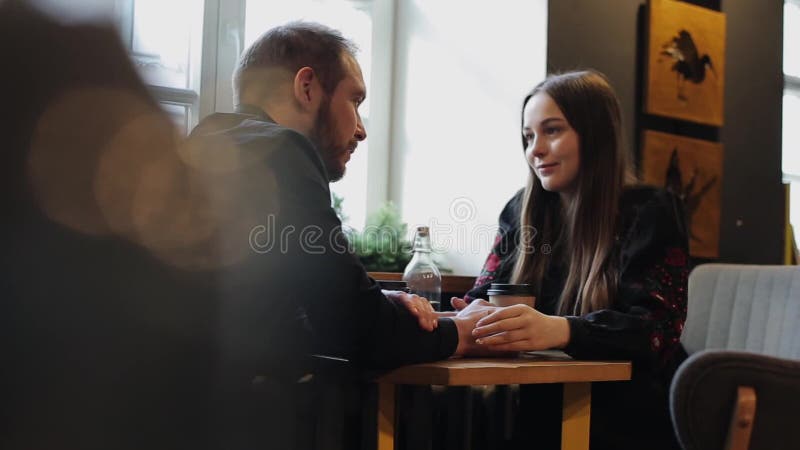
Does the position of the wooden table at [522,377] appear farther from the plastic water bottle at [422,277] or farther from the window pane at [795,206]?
the window pane at [795,206]

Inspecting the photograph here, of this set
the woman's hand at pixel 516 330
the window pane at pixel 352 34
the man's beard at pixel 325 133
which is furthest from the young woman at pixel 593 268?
the window pane at pixel 352 34

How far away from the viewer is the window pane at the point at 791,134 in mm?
A: 4449

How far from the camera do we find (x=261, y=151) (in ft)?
3.84

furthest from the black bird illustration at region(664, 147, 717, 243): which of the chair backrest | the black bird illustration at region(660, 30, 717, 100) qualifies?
the chair backrest

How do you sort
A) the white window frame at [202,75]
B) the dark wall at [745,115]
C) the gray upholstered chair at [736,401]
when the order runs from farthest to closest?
1. the dark wall at [745,115]
2. the white window frame at [202,75]
3. the gray upholstered chair at [736,401]

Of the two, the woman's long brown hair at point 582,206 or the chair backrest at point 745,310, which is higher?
the woman's long brown hair at point 582,206

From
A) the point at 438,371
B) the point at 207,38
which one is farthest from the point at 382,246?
the point at 438,371

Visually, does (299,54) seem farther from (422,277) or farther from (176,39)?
(176,39)

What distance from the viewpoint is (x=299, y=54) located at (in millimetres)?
1522

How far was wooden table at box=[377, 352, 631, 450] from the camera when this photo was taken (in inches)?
48.2

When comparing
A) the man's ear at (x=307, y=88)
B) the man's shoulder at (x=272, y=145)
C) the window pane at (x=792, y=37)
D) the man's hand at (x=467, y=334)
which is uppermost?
the window pane at (x=792, y=37)

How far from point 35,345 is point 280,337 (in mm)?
608

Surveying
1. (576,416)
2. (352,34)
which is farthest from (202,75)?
(576,416)

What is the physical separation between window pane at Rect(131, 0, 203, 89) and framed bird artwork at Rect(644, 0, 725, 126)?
1.72 m
